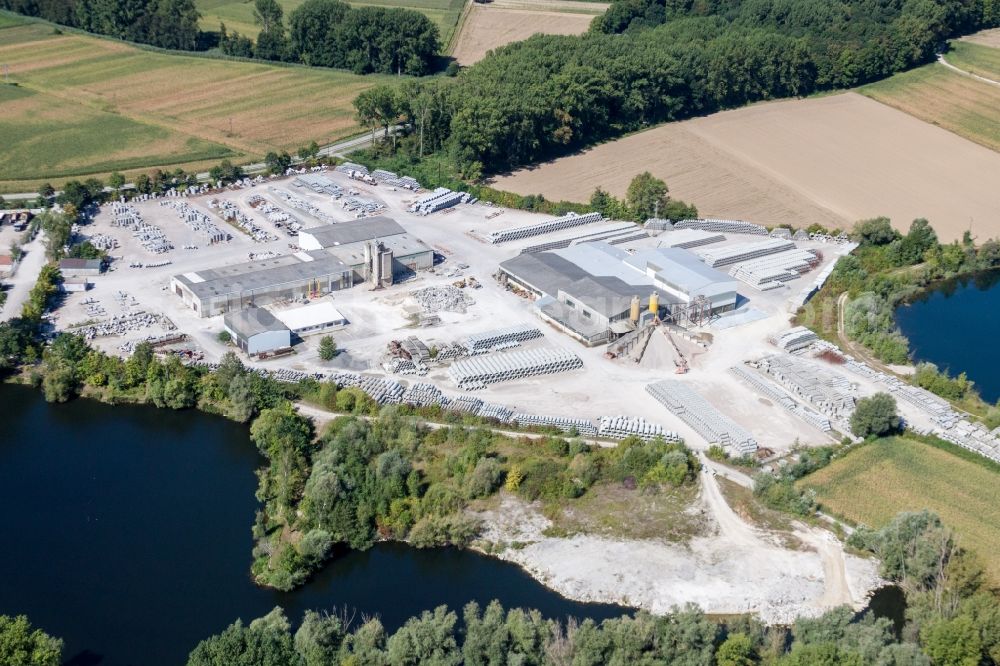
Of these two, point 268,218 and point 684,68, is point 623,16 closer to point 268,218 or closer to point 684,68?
point 684,68

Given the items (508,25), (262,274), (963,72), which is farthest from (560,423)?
(508,25)

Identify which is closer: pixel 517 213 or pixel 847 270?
pixel 847 270

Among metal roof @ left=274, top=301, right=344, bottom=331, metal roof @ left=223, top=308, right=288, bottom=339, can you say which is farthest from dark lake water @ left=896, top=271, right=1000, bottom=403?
metal roof @ left=223, top=308, right=288, bottom=339

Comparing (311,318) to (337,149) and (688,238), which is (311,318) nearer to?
(688,238)

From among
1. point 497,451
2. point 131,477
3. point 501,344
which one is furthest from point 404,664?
point 501,344

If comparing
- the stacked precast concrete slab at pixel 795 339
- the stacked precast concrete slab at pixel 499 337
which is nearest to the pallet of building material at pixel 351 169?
the stacked precast concrete slab at pixel 499 337

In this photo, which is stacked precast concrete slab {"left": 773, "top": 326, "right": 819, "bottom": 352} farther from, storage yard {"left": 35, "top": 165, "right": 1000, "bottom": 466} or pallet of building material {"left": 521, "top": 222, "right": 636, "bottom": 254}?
pallet of building material {"left": 521, "top": 222, "right": 636, "bottom": 254}
